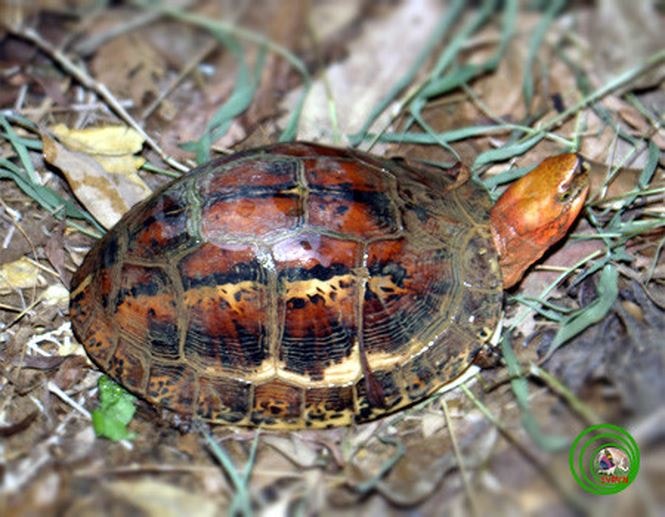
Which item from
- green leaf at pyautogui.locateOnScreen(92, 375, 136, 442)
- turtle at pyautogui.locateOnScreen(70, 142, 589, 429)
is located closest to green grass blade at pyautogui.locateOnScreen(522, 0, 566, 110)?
turtle at pyautogui.locateOnScreen(70, 142, 589, 429)

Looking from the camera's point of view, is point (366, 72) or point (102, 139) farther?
point (366, 72)

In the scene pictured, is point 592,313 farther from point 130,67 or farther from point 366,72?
point 130,67

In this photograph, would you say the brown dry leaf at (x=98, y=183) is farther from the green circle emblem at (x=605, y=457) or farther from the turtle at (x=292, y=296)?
the green circle emblem at (x=605, y=457)

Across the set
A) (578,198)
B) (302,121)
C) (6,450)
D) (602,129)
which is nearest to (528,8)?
(602,129)

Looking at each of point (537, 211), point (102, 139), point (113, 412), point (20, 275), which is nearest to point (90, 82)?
point (102, 139)

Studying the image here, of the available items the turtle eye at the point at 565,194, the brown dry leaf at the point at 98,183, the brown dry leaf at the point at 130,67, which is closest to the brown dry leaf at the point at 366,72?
the brown dry leaf at the point at 130,67

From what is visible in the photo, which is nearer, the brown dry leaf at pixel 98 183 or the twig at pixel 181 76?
the brown dry leaf at pixel 98 183
